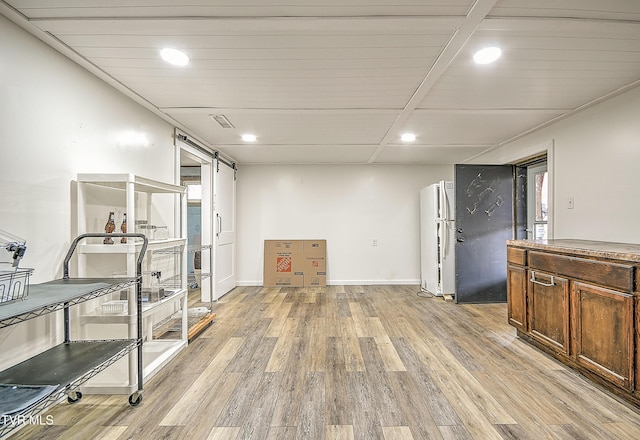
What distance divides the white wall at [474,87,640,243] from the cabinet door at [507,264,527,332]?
727 millimetres

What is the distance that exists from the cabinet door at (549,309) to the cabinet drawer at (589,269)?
75 millimetres

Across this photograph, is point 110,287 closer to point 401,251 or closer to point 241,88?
point 241,88

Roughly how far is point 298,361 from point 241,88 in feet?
7.28

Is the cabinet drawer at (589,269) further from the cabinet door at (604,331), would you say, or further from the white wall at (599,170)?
the white wall at (599,170)

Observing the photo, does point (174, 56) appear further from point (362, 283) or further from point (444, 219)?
point (362, 283)

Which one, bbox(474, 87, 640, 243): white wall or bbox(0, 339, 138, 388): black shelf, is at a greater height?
bbox(474, 87, 640, 243): white wall

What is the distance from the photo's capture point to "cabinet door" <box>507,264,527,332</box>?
266cm

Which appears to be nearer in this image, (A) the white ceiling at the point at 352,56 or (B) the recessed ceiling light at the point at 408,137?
(A) the white ceiling at the point at 352,56

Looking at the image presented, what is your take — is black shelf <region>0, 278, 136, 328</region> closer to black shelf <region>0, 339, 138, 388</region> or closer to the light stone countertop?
black shelf <region>0, 339, 138, 388</region>

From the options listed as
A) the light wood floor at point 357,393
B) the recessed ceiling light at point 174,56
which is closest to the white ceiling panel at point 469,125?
the recessed ceiling light at point 174,56

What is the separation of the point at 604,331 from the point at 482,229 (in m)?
2.30

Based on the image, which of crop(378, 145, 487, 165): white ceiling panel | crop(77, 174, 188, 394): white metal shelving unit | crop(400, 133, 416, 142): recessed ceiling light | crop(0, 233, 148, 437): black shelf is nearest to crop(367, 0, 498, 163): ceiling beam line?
crop(400, 133, 416, 142): recessed ceiling light

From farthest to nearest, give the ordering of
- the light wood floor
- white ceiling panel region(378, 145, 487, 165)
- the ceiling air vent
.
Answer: white ceiling panel region(378, 145, 487, 165)
the ceiling air vent
the light wood floor

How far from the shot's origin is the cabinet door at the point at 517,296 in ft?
8.72
